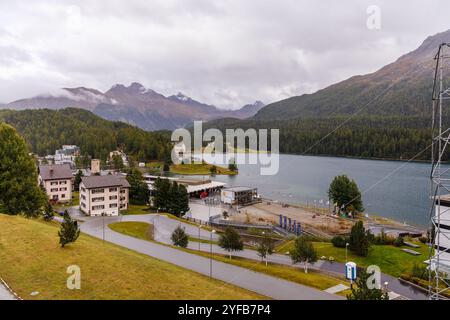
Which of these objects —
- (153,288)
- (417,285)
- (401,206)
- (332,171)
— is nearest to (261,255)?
(417,285)

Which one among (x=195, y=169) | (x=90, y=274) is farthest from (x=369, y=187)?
(x=90, y=274)

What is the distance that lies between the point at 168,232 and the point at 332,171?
8774 centimetres

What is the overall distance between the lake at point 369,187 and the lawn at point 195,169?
23.8ft

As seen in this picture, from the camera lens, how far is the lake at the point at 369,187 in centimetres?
6705

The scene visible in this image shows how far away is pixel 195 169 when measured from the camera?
13500 centimetres

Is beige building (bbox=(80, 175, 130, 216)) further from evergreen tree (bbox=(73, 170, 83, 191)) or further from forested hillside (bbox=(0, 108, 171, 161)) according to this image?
forested hillside (bbox=(0, 108, 171, 161))

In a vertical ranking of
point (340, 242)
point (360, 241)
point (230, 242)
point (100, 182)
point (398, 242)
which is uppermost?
point (100, 182)

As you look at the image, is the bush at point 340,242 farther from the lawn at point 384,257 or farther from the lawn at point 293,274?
the lawn at point 293,274

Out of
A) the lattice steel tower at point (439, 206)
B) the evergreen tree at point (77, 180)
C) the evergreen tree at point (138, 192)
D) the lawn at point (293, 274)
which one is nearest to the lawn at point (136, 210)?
the evergreen tree at point (138, 192)

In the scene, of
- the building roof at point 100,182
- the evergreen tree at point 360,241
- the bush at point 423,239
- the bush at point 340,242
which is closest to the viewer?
the evergreen tree at point 360,241

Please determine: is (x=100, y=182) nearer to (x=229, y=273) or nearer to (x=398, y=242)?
(x=229, y=273)

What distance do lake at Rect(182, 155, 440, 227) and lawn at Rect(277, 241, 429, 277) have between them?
22.6 metres

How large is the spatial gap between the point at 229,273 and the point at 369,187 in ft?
223

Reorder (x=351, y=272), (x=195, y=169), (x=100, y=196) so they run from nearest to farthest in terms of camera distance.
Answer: (x=351, y=272)
(x=100, y=196)
(x=195, y=169)
